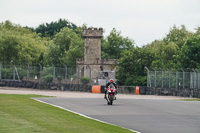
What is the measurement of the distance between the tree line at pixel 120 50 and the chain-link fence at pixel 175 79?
21.3 m

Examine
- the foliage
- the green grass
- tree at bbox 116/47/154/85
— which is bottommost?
the green grass

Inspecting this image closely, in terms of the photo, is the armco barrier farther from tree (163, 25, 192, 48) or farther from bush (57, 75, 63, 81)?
tree (163, 25, 192, 48)

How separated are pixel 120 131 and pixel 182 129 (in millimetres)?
2398

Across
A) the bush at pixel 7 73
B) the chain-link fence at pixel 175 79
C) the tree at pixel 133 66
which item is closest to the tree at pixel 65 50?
the tree at pixel 133 66

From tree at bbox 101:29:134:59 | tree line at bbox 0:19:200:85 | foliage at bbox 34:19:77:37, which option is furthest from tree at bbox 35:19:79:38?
tree at bbox 101:29:134:59

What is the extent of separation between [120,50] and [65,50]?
15.5 meters

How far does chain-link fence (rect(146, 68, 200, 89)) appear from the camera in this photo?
50188mm

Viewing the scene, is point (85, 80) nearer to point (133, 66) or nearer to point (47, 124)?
point (133, 66)

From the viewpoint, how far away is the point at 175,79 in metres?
52.9

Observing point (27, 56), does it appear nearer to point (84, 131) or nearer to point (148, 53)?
point (148, 53)

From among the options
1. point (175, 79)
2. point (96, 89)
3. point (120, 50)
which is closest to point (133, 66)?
point (96, 89)

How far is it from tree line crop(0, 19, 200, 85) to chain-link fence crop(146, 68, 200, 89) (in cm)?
2131

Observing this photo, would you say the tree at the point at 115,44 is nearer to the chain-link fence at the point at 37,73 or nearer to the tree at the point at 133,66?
the tree at the point at 133,66

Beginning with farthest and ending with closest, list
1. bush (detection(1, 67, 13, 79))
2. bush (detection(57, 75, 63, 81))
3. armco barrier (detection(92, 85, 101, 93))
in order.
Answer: bush (detection(57, 75, 63, 81))
bush (detection(1, 67, 13, 79))
armco barrier (detection(92, 85, 101, 93))
